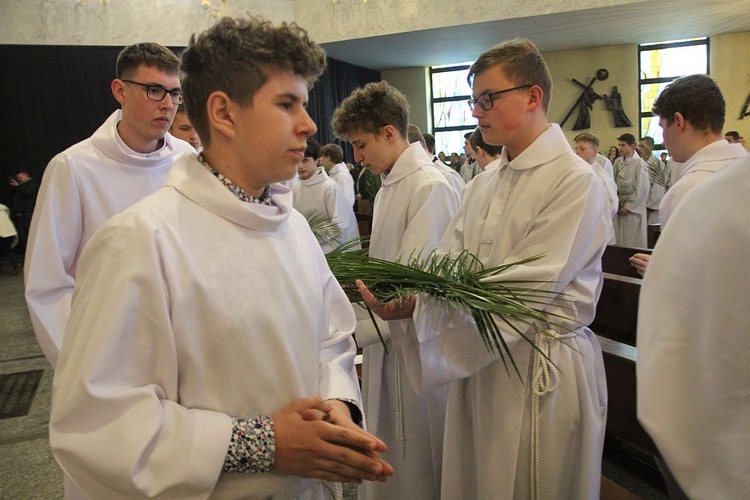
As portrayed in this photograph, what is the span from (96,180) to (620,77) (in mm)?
17132

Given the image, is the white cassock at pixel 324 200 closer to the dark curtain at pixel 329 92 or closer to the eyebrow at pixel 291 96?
the eyebrow at pixel 291 96

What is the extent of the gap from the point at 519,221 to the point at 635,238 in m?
7.87

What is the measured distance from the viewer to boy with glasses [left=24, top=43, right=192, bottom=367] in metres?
2.21

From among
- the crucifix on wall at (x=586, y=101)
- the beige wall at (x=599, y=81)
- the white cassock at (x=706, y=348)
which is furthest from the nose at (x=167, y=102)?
the crucifix on wall at (x=586, y=101)

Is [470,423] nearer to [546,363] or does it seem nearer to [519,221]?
[546,363]

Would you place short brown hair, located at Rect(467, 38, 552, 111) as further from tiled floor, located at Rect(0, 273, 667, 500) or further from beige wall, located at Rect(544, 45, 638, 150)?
beige wall, located at Rect(544, 45, 638, 150)

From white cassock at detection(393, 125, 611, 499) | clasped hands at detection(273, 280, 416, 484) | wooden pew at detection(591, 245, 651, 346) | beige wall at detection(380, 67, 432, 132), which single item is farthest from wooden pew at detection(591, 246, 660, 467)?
beige wall at detection(380, 67, 432, 132)

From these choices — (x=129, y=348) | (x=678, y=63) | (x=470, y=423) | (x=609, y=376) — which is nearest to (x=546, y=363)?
(x=470, y=423)

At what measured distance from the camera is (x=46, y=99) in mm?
12562

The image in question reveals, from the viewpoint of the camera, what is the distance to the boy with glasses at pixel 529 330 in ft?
6.73

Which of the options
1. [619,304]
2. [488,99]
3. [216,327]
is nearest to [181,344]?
[216,327]

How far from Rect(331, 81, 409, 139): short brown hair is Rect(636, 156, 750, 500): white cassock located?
214 centimetres

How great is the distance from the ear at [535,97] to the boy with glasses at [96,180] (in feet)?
4.43

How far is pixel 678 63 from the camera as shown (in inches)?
666
